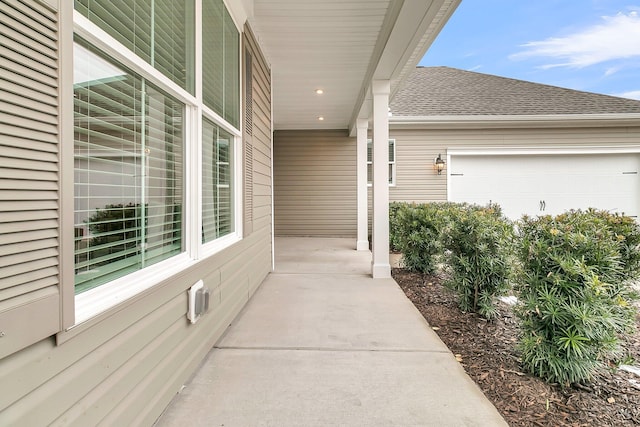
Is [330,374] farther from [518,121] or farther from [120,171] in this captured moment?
[518,121]

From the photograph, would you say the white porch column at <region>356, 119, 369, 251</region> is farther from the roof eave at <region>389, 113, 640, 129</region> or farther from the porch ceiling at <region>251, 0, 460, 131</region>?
the roof eave at <region>389, 113, 640, 129</region>

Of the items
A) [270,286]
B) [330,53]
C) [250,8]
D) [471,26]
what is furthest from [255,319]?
[471,26]

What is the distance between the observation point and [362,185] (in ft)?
23.9

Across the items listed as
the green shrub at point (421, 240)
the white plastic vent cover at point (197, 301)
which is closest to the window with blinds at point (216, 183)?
the white plastic vent cover at point (197, 301)

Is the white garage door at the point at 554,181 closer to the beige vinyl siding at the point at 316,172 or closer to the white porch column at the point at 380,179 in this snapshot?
the beige vinyl siding at the point at 316,172

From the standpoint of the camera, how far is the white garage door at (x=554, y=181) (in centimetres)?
831

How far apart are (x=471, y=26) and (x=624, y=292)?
28942 millimetres

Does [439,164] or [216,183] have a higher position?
[439,164]

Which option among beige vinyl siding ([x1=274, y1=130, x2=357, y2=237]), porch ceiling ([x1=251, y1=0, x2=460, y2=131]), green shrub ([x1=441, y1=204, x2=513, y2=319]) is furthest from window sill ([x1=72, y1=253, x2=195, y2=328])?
beige vinyl siding ([x1=274, y1=130, x2=357, y2=237])

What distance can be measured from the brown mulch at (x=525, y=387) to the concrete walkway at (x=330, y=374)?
0.12 metres

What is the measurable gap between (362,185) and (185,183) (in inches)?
217

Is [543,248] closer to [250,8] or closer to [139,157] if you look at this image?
[139,157]

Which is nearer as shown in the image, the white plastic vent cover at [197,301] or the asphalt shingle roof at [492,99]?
the white plastic vent cover at [197,301]

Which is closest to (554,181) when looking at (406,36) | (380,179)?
(380,179)
